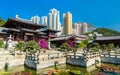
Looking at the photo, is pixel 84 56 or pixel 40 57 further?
pixel 84 56

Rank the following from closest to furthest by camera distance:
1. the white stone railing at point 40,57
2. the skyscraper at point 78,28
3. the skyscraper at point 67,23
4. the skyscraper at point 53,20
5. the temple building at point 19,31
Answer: the white stone railing at point 40,57, the temple building at point 19,31, the skyscraper at point 53,20, the skyscraper at point 67,23, the skyscraper at point 78,28

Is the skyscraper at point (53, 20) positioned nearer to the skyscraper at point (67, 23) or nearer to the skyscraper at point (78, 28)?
the skyscraper at point (67, 23)

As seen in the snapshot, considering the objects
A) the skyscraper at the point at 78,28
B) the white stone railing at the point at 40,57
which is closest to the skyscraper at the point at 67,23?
the skyscraper at the point at 78,28

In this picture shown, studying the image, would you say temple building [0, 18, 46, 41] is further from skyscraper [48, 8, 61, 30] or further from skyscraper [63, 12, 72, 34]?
skyscraper [63, 12, 72, 34]

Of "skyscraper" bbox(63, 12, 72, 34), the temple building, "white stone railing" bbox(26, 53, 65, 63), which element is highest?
"skyscraper" bbox(63, 12, 72, 34)

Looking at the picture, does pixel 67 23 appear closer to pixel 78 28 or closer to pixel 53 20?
pixel 53 20

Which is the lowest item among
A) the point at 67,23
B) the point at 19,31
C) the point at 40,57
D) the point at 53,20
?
the point at 40,57

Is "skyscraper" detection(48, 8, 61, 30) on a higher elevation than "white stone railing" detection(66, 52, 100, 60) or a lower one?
higher

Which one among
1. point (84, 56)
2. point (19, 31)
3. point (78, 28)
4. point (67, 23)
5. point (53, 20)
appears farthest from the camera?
point (78, 28)

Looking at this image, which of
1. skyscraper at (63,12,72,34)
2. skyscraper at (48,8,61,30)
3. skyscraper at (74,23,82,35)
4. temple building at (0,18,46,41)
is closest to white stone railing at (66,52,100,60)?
temple building at (0,18,46,41)

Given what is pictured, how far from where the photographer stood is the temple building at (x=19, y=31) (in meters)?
36.5

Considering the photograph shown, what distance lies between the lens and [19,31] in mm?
37375

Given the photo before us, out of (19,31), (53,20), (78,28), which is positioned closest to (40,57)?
(19,31)

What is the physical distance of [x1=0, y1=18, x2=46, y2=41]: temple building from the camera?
3651cm
